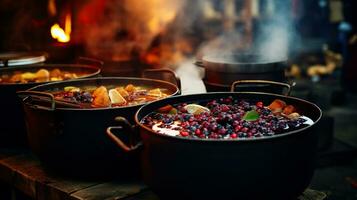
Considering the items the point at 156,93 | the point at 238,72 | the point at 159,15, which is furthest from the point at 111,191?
the point at 159,15

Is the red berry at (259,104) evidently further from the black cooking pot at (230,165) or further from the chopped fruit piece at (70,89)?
the chopped fruit piece at (70,89)

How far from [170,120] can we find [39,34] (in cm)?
499

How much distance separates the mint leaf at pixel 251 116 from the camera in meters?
2.87

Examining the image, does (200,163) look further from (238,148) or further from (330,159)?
(330,159)

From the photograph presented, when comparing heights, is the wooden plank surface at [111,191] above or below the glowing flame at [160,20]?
below

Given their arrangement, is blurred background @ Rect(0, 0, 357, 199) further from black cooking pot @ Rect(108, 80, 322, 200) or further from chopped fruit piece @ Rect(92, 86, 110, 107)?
chopped fruit piece @ Rect(92, 86, 110, 107)

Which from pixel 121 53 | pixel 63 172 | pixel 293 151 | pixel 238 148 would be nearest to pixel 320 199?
pixel 293 151

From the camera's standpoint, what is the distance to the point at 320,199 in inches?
121

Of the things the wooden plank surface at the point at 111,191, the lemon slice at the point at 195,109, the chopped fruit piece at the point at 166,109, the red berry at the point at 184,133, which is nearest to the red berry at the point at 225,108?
the lemon slice at the point at 195,109

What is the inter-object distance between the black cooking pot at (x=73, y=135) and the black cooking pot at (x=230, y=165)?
1.99 feet

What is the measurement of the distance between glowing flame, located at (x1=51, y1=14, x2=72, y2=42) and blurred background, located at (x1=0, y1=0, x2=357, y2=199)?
0.05ft

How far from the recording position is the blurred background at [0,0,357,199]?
251 inches

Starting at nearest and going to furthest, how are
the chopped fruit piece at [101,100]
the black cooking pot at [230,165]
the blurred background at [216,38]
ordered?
the black cooking pot at [230,165] < the chopped fruit piece at [101,100] < the blurred background at [216,38]

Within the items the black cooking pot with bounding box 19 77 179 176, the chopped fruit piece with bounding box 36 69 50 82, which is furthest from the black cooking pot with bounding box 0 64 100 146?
the chopped fruit piece with bounding box 36 69 50 82
